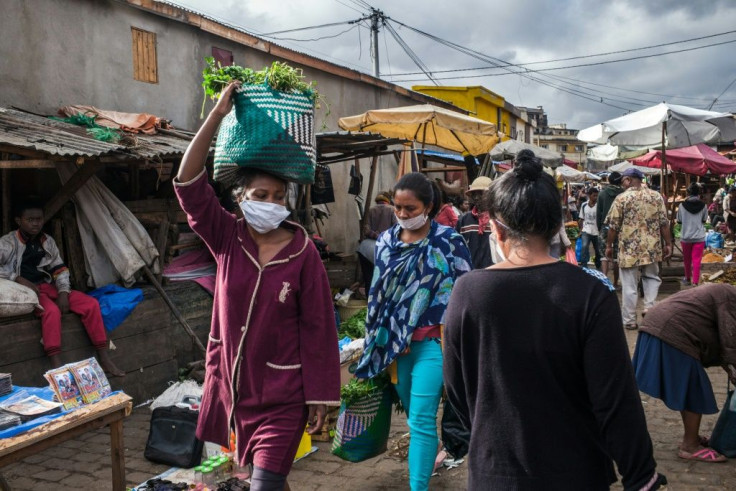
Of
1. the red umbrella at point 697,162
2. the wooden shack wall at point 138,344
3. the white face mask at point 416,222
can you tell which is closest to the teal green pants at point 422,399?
the white face mask at point 416,222

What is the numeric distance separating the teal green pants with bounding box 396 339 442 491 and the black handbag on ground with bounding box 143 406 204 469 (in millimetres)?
1869

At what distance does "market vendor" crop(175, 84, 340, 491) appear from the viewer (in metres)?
2.83

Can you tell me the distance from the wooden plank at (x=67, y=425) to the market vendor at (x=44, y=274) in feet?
7.65

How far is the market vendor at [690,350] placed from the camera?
14.2ft

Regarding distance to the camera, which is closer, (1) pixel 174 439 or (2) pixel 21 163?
(1) pixel 174 439

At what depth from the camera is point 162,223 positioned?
298 inches

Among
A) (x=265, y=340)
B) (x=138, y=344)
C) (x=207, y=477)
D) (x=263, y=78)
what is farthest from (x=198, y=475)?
(x=263, y=78)

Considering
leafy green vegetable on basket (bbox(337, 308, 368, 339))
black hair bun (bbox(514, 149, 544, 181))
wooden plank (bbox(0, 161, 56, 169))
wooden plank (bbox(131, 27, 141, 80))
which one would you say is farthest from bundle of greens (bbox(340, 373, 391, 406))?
wooden plank (bbox(131, 27, 141, 80))

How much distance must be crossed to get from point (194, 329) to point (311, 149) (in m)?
5.01

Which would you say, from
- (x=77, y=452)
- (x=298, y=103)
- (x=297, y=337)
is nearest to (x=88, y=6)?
(x=77, y=452)

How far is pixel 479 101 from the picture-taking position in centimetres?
2884

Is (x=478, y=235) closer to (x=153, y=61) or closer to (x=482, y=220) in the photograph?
(x=482, y=220)

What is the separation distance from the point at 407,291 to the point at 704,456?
8.53 feet

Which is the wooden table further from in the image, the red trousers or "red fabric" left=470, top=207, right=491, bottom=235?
"red fabric" left=470, top=207, right=491, bottom=235
